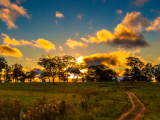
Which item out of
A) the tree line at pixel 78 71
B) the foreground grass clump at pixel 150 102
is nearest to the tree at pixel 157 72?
the tree line at pixel 78 71

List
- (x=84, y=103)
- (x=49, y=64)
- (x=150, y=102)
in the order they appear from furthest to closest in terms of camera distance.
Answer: (x=49, y=64), (x=150, y=102), (x=84, y=103)

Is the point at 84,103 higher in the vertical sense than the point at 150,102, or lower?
higher

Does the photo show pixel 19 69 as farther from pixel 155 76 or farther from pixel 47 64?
pixel 155 76

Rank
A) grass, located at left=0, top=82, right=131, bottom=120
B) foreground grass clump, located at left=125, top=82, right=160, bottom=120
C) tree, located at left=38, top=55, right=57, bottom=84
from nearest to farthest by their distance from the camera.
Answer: grass, located at left=0, top=82, right=131, bottom=120, foreground grass clump, located at left=125, top=82, right=160, bottom=120, tree, located at left=38, top=55, right=57, bottom=84

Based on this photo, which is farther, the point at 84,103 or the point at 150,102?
the point at 150,102

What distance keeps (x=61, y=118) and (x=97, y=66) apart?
255ft

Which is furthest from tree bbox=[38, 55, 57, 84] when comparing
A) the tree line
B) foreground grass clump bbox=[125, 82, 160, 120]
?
foreground grass clump bbox=[125, 82, 160, 120]

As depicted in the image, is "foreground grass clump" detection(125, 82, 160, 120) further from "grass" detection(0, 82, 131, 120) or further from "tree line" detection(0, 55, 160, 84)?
"tree line" detection(0, 55, 160, 84)

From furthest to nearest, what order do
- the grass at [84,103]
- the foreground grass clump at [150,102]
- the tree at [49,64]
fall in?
the tree at [49,64] < the foreground grass clump at [150,102] < the grass at [84,103]

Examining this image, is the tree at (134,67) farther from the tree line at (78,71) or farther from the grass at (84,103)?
the grass at (84,103)

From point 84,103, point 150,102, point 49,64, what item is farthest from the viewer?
point 49,64

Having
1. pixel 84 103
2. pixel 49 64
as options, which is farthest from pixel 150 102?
pixel 49 64

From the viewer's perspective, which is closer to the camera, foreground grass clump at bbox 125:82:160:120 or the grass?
the grass

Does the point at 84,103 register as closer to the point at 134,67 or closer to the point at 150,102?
the point at 150,102
